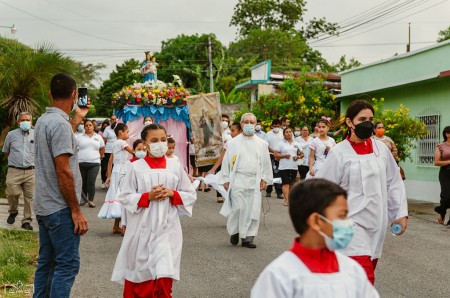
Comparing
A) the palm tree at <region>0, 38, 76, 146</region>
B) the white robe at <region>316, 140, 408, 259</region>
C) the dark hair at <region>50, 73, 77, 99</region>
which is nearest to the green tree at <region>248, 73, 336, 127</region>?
the palm tree at <region>0, 38, 76, 146</region>

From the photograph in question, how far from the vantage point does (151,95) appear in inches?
799

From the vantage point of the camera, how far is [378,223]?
6.31m

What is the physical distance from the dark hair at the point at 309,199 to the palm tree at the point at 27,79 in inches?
559

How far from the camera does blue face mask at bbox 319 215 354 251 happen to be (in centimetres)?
362

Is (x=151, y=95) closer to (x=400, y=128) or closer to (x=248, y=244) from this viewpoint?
(x=400, y=128)

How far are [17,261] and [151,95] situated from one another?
11.2m

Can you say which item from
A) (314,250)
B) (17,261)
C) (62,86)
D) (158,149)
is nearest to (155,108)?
(17,261)

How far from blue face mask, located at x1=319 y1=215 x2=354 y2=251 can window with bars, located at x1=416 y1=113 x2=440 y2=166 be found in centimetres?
1742

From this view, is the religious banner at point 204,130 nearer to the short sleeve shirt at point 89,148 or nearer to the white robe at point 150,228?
the short sleeve shirt at point 89,148

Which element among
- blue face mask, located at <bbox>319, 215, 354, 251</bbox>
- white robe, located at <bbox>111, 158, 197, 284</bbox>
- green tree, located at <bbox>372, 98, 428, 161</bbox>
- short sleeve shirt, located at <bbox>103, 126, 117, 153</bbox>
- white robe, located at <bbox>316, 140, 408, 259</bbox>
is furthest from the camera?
short sleeve shirt, located at <bbox>103, 126, 117, 153</bbox>

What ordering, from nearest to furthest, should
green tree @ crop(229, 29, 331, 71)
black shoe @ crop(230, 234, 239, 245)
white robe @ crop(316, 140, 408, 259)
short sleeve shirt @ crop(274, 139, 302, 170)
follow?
white robe @ crop(316, 140, 408, 259) → black shoe @ crop(230, 234, 239, 245) → short sleeve shirt @ crop(274, 139, 302, 170) → green tree @ crop(229, 29, 331, 71)

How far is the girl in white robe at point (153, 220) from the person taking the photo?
6.90m

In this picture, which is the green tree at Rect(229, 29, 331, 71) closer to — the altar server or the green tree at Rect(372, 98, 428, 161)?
the green tree at Rect(372, 98, 428, 161)

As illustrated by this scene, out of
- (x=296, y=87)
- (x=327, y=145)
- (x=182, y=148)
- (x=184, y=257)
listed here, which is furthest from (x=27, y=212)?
(x=296, y=87)
